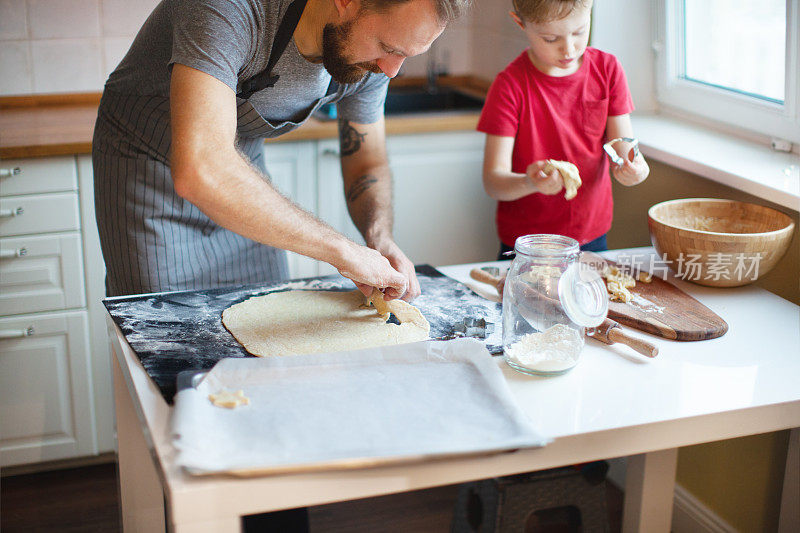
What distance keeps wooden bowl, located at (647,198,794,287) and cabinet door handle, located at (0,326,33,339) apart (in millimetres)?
1596

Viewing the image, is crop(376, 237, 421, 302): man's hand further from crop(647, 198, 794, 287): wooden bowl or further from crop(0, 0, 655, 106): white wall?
crop(0, 0, 655, 106): white wall

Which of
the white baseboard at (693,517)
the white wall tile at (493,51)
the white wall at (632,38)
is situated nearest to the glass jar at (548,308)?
the white baseboard at (693,517)

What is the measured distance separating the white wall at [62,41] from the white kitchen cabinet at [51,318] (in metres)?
0.60

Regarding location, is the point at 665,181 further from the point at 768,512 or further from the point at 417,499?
the point at 417,499

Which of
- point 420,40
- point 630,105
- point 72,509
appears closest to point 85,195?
point 72,509

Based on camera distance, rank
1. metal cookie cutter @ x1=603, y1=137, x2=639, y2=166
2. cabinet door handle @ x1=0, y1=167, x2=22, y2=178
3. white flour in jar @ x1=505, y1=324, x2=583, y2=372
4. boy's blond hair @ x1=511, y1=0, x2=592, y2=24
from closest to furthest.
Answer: white flour in jar @ x1=505, y1=324, x2=583, y2=372
boy's blond hair @ x1=511, y1=0, x2=592, y2=24
metal cookie cutter @ x1=603, y1=137, x2=639, y2=166
cabinet door handle @ x1=0, y1=167, x2=22, y2=178

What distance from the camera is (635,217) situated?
221 centimetres

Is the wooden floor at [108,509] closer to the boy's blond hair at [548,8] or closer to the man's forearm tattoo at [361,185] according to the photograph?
the man's forearm tattoo at [361,185]

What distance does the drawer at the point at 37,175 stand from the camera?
203cm

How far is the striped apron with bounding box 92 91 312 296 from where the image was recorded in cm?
153

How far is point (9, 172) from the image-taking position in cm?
202

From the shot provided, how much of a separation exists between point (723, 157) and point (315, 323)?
3.71 ft

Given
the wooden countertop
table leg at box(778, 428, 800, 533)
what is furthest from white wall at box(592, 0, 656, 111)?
table leg at box(778, 428, 800, 533)

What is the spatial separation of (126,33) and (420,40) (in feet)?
5.36
